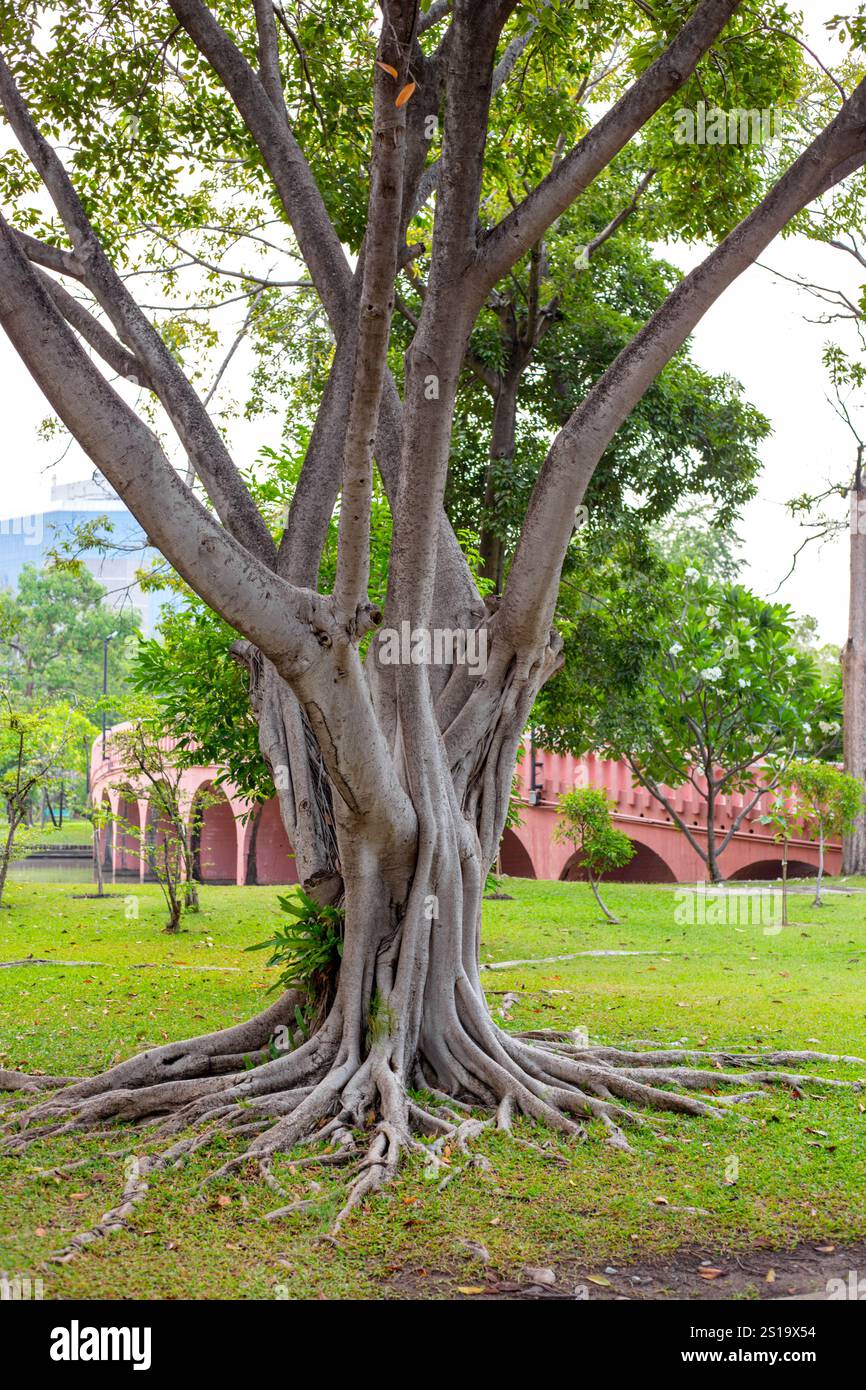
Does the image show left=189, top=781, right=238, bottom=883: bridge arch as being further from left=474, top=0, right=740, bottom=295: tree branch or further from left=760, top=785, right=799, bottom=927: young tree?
left=474, top=0, right=740, bottom=295: tree branch

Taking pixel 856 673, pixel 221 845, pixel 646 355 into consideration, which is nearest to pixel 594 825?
pixel 856 673

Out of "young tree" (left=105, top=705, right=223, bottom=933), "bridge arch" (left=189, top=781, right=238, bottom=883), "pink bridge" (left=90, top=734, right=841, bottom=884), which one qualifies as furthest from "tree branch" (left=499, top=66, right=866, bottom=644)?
"bridge arch" (left=189, top=781, right=238, bottom=883)

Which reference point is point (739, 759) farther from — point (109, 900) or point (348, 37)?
point (348, 37)

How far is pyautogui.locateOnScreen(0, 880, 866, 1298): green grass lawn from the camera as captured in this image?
13.3ft

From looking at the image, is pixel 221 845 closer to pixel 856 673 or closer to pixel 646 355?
pixel 856 673

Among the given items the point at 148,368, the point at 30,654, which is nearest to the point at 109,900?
the point at 148,368

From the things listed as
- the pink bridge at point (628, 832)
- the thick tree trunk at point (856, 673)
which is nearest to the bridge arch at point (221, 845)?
the pink bridge at point (628, 832)

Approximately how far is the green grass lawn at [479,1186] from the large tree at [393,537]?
0.29 m

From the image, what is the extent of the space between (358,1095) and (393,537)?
262 centimetres

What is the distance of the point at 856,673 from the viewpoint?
842 inches

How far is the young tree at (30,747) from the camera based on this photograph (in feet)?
49.0

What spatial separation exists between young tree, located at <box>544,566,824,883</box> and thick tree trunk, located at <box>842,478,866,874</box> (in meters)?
0.73

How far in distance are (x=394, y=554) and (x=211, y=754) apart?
589 centimetres
